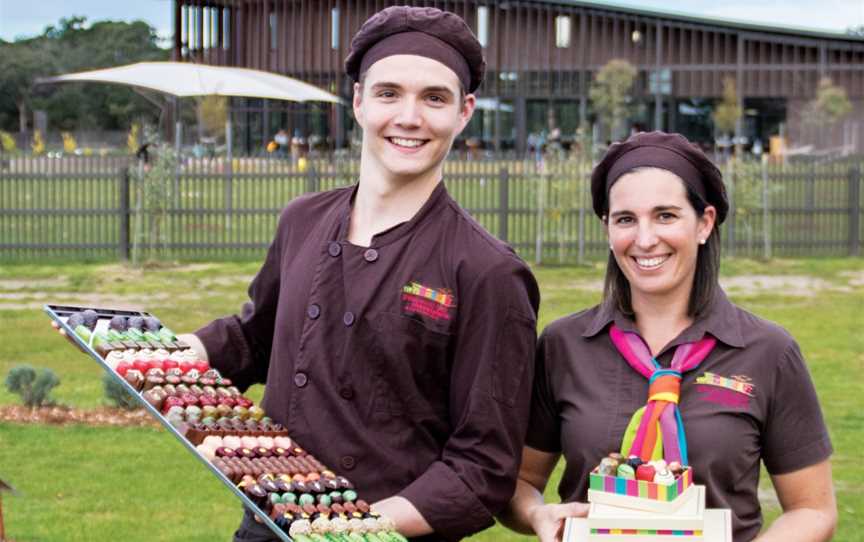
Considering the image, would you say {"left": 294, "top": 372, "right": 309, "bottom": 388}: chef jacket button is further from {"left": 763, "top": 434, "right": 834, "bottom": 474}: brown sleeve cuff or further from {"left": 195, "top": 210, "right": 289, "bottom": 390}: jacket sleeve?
{"left": 763, "top": 434, "right": 834, "bottom": 474}: brown sleeve cuff

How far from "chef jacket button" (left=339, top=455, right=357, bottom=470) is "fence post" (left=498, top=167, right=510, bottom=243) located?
70.7 feet

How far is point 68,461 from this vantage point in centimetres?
1014

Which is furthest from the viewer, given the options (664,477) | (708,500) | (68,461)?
(68,461)

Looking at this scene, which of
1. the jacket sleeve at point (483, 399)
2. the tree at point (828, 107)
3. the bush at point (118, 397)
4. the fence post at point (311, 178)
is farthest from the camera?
the tree at point (828, 107)

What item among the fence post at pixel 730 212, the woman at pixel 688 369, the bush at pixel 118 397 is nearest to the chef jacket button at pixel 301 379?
the woman at pixel 688 369

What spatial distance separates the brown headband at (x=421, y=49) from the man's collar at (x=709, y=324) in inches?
26.2

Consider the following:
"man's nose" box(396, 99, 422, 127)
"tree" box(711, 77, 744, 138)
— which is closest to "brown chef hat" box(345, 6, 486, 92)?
"man's nose" box(396, 99, 422, 127)

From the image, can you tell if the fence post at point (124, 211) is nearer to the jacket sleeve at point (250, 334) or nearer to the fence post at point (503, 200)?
the fence post at point (503, 200)

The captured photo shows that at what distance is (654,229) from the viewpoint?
344 cm

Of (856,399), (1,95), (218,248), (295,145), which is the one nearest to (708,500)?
(856,399)

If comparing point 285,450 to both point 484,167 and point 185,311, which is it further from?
point 484,167

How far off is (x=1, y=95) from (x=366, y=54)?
6342 cm

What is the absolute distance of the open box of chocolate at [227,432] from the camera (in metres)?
3.10

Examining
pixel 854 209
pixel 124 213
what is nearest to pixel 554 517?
pixel 124 213
